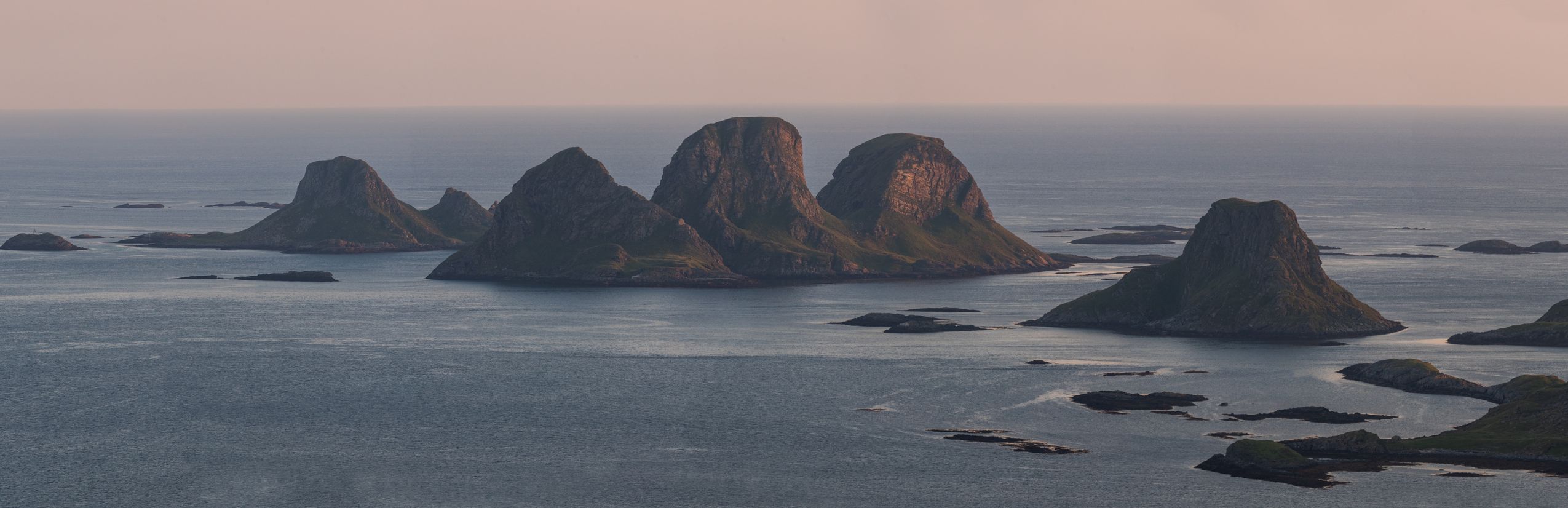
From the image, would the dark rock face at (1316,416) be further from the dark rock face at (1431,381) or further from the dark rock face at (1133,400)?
the dark rock face at (1431,381)

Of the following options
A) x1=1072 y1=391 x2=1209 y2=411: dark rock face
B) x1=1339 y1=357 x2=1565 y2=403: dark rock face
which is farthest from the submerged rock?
x1=1339 y1=357 x2=1565 y2=403: dark rock face

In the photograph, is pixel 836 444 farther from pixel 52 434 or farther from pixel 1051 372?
pixel 52 434

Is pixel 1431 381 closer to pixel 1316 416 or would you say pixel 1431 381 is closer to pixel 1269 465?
pixel 1316 416

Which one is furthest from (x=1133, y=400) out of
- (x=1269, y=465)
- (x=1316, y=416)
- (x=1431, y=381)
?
(x=1269, y=465)

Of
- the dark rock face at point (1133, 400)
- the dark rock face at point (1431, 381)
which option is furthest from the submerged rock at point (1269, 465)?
the dark rock face at point (1431, 381)

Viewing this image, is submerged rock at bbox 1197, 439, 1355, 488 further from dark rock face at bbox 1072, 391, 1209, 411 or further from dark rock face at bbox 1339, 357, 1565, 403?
dark rock face at bbox 1339, 357, 1565, 403
